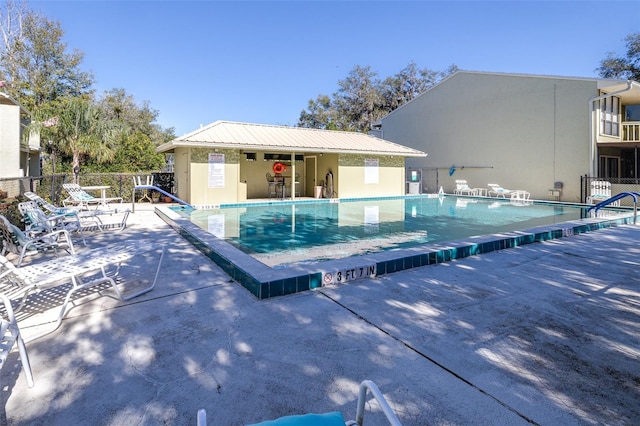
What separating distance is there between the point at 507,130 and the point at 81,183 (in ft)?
62.5

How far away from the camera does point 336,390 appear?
2043 mm

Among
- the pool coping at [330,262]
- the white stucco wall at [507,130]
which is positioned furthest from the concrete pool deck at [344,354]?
the white stucco wall at [507,130]

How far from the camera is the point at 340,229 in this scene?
8.68m

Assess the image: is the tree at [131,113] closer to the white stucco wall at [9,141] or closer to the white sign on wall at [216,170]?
the white stucco wall at [9,141]

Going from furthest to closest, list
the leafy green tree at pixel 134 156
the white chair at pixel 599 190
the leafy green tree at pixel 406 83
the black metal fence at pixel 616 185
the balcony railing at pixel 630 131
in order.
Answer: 1. the leafy green tree at pixel 406 83
2. the leafy green tree at pixel 134 156
3. the balcony railing at pixel 630 131
4. the white chair at pixel 599 190
5. the black metal fence at pixel 616 185

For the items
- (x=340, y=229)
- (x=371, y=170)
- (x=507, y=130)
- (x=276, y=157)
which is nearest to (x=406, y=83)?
(x=507, y=130)

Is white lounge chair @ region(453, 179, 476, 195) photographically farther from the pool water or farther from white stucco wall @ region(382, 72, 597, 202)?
the pool water

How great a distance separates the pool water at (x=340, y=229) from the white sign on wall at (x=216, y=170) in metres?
1.43

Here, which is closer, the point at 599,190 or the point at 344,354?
the point at 344,354

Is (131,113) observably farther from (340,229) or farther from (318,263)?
(318,263)

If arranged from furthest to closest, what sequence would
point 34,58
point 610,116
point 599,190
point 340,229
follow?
point 34,58 < point 610,116 < point 599,190 < point 340,229

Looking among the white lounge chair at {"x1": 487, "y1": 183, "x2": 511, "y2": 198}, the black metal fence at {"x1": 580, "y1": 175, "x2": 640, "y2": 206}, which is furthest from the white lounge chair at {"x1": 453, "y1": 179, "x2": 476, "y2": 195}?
the black metal fence at {"x1": 580, "y1": 175, "x2": 640, "y2": 206}

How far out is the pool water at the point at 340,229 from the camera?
6.42 metres

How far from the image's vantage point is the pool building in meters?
13.7
